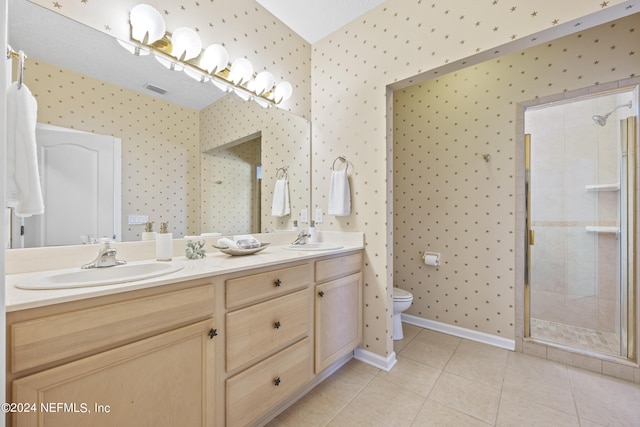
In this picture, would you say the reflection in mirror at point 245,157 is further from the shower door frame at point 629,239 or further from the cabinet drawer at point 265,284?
the shower door frame at point 629,239

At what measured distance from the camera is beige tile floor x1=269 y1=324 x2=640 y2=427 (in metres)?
1.40

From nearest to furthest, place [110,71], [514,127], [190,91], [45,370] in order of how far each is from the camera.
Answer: [45,370]
[110,71]
[190,91]
[514,127]

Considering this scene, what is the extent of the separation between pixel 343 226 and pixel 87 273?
154 centimetres

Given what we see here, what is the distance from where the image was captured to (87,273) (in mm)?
1076

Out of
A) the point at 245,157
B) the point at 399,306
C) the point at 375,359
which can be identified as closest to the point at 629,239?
the point at 399,306

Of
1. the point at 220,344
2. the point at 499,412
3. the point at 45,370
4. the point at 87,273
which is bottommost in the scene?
the point at 499,412

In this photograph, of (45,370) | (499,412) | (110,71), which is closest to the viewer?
(45,370)

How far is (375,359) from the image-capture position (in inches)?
75.0

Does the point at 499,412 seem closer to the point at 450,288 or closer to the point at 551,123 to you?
the point at 450,288

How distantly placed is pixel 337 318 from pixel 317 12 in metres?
2.21

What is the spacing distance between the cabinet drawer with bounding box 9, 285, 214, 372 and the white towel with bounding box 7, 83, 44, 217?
1.44 feet

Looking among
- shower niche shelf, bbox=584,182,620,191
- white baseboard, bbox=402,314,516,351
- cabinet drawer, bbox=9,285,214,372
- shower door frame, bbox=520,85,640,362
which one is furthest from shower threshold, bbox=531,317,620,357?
cabinet drawer, bbox=9,285,214,372

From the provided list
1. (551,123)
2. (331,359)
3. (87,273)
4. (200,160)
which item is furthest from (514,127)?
(87,273)

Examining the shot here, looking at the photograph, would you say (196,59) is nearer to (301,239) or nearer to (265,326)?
(301,239)
